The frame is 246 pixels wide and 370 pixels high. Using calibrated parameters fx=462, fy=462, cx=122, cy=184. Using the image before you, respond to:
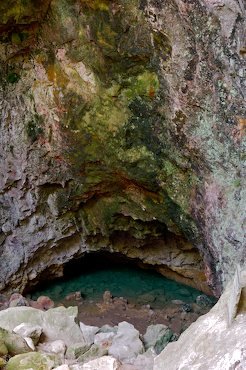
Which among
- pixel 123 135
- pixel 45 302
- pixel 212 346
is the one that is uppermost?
pixel 123 135

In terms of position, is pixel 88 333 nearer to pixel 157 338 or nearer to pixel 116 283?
pixel 157 338

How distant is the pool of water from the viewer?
6.09m

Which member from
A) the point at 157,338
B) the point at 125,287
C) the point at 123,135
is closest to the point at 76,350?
the point at 157,338

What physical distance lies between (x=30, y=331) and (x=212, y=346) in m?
1.65

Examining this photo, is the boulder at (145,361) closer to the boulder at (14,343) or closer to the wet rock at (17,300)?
the boulder at (14,343)

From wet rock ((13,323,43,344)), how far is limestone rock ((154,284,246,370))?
1.19m

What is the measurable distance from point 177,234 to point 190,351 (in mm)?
3312

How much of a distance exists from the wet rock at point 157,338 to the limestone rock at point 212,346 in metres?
1.34

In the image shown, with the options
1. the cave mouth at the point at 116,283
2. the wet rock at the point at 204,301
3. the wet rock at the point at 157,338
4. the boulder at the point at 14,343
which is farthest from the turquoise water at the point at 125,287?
the boulder at the point at 14,343

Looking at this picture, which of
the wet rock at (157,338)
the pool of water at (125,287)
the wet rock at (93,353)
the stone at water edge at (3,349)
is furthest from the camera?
the pool of water at (125,287)

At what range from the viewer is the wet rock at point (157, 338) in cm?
384

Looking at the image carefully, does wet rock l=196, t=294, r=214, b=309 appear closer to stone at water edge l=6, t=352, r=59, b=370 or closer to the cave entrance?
the cave entrance

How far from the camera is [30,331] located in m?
3.35

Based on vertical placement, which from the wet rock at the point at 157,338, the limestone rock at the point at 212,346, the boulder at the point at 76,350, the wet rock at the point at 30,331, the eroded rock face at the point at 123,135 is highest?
the eroded rock face at the point at 123,135
